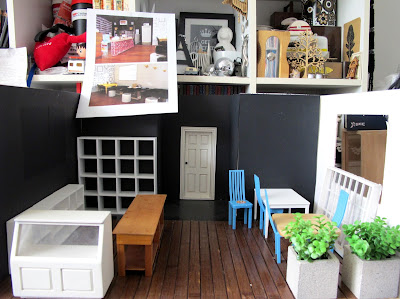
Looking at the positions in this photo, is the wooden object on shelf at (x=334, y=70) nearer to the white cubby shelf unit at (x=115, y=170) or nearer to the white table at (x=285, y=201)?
the white table at (x=285, y=201)

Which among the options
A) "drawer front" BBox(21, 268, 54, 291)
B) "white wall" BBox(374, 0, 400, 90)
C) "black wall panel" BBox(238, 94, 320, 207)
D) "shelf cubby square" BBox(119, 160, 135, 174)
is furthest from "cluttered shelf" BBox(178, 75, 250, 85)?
"drawer front" BBox(21, 268, 54, 291)

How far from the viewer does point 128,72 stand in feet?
15.1

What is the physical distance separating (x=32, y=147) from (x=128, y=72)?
1.73m

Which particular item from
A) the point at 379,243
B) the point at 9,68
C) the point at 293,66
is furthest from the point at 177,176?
the point at 379,243

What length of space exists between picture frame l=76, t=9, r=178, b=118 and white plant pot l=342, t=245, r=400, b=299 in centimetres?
286

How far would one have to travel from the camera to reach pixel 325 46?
5227 millimetres

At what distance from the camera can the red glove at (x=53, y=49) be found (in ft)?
15.5

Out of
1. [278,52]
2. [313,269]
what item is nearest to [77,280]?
[313,269]

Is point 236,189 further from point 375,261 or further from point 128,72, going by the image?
point 128,72

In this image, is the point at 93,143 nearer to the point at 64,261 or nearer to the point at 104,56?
the point at 104,56

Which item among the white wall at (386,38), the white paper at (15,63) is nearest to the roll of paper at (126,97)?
the white paper at (15,63)

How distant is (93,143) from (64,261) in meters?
2.59

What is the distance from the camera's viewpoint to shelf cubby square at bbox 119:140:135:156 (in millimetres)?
4980

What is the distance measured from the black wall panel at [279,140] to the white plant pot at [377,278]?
1.97 meters
